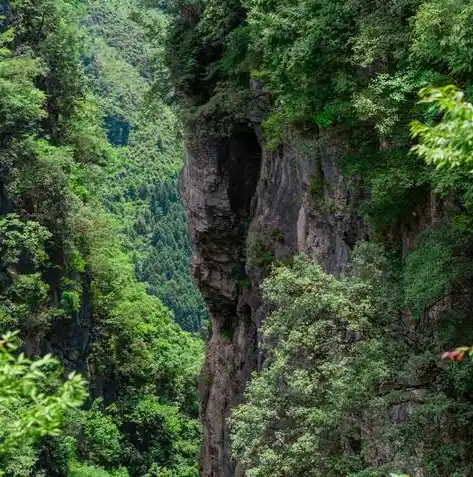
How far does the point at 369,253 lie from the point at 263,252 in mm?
9392

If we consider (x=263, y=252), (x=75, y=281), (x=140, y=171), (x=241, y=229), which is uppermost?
(x=140, y=171)

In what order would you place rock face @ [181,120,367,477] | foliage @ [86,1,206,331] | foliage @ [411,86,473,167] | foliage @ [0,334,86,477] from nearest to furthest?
foliage @ [411,86,473,167]
foliage @ [0,334,86,477]
rock face @ [181,120,367,477]
foliage @ [86,1,206,331]

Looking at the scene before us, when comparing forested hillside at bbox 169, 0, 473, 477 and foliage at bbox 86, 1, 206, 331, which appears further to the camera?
Answer: foliage at bbox 86, 1, 206, 331

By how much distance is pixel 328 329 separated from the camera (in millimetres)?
11398

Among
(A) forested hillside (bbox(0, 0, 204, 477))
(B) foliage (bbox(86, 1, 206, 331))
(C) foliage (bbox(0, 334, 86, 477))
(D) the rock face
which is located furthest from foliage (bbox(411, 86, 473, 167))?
(B) foliage (bbox(86, 1, 206, 331))

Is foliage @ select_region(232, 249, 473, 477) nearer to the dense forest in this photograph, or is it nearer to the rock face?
the dense forest

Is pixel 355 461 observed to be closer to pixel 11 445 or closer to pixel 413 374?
pixel 413 374

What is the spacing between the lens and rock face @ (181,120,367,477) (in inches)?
672

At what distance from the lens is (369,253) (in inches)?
470

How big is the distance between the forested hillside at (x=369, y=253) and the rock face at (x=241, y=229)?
0.14 meters

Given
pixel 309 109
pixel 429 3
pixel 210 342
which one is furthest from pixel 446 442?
pixel 210 342

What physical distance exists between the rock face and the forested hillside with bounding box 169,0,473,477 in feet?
0.44

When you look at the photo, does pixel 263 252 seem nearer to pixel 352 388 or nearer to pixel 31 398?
pixel 352 388

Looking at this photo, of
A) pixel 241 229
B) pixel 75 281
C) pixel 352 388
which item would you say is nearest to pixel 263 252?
pixel 241 229
